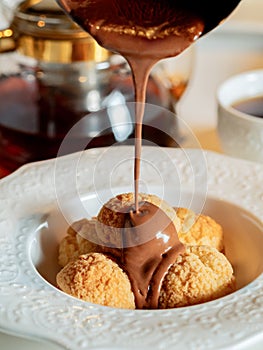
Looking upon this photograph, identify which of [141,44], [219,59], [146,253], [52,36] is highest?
[141,44]

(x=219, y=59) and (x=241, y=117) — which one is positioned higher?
(x=241, y=117)

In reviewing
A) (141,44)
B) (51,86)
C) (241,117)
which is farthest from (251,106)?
(141,44)

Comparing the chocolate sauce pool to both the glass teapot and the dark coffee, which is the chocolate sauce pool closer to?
the glass teapot

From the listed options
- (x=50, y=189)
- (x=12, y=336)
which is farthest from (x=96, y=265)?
(x=50, y=189)

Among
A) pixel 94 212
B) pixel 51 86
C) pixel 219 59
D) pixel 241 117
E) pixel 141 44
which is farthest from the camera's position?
pixel 219 59

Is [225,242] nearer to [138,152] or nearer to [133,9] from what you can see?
[138,152]

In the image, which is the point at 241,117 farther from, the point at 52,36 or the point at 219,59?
the point at 219,59
